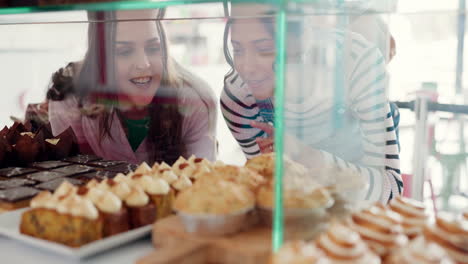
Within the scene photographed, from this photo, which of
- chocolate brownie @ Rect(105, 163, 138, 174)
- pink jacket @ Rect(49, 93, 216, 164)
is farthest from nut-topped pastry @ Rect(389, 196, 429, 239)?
pink jacket @ Rect(49, 93, 216, 164)

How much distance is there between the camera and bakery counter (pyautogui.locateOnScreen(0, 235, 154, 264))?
4.30ft

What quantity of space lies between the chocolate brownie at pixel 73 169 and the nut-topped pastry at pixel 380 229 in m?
1.06

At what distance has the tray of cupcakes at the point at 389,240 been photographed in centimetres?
106

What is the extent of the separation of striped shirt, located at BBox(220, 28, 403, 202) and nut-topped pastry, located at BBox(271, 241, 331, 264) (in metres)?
0.23

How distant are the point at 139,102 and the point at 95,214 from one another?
159 centimetres

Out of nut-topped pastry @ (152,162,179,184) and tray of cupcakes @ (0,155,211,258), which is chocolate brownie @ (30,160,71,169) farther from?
nut-topped pastry @ (152,162,179,184)

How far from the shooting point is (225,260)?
3.89ft

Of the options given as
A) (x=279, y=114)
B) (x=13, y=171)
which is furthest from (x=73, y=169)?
(x=279, y=114)

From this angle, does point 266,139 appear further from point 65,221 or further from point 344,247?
point 344,247

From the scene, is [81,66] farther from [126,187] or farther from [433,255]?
[433,255]

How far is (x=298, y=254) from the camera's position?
103 centimetres

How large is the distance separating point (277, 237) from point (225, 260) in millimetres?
161

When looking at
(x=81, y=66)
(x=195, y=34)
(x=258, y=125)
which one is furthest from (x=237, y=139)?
(x=81, y=66)

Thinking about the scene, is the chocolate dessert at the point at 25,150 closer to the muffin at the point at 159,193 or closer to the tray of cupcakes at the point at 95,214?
the tray of cupcakes at the point at 95,214
